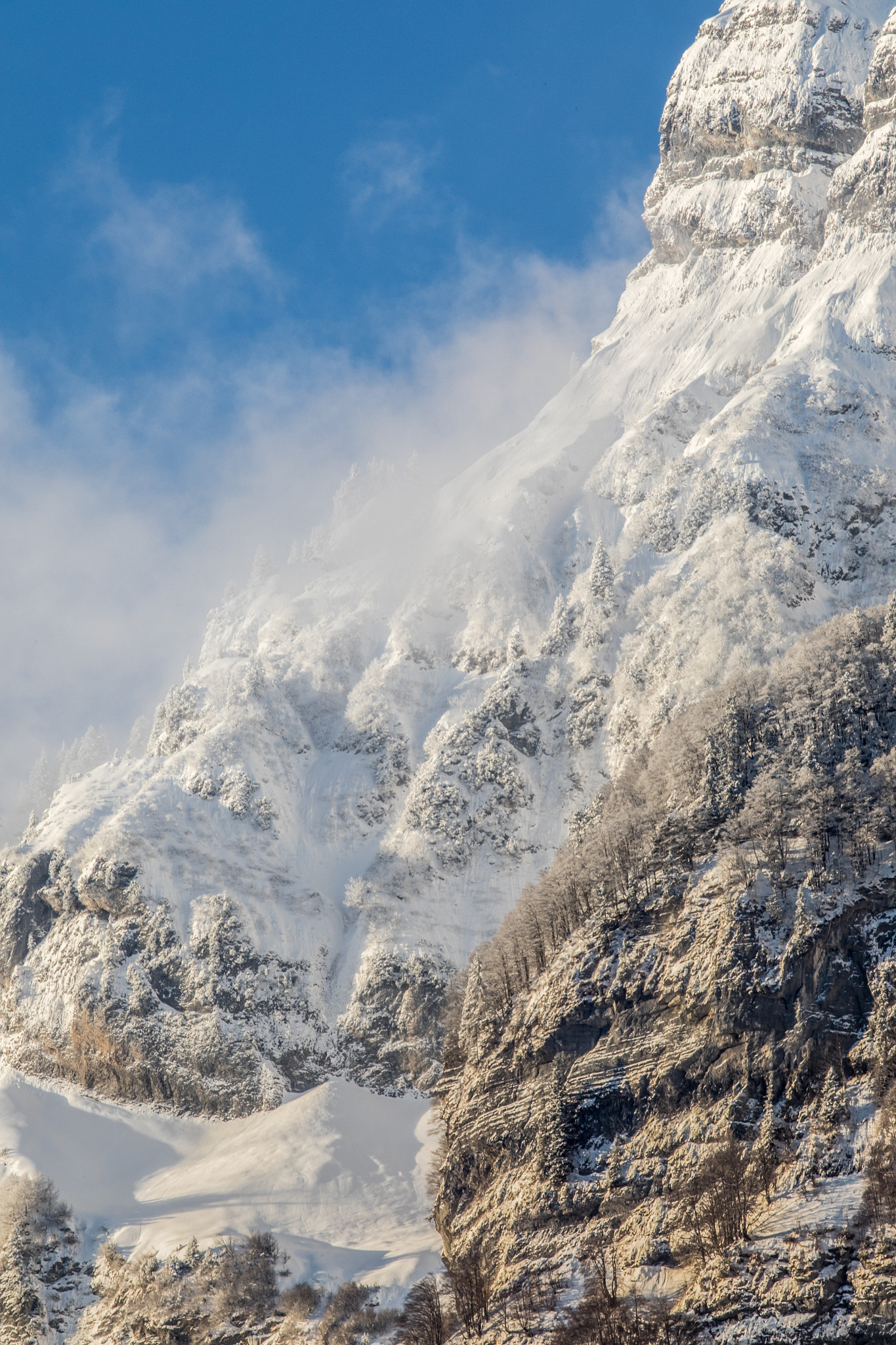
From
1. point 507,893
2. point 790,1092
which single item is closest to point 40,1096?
point 507,893

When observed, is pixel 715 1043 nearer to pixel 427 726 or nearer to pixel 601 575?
pixel 427 726

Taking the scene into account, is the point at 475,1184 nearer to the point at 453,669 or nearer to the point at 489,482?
the point at 453,669

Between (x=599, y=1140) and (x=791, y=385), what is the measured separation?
→ 12612cm

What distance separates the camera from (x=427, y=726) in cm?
15550

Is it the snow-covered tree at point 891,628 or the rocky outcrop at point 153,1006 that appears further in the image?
the rocky outcrop at point 153,1006

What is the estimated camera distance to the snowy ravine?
12825 cm

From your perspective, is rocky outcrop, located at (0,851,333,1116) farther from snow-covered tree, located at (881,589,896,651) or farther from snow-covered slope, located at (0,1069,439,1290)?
snow-covered tree, located at (881,589,896,651)

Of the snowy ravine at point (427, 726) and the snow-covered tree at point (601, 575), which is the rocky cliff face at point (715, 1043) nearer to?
the snowy ravine at point (427, 726)

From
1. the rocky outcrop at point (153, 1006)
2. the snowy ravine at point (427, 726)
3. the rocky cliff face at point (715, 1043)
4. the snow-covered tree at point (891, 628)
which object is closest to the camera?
the rocky cliff face at point (715, 1043)

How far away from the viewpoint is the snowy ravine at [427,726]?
128250mm

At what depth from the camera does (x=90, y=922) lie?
137 meters

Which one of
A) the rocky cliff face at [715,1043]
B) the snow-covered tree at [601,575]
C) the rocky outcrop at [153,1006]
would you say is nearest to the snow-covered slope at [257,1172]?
the rocky outcrop at [153,1006]

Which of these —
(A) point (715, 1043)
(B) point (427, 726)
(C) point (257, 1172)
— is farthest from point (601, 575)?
(C) point (257, 1172)

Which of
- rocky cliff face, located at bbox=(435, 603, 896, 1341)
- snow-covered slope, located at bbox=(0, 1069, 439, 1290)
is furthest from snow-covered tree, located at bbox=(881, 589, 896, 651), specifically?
snow-covered slope, located at bbox=(0, 1069, 439, 1290)
